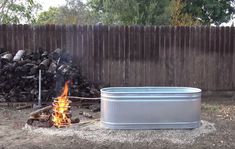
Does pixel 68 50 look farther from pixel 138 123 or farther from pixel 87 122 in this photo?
pixel 138 123

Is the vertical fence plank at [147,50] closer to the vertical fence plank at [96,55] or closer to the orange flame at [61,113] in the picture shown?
the vertical fence plank at [96,55]

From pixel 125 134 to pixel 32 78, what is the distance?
484 cm

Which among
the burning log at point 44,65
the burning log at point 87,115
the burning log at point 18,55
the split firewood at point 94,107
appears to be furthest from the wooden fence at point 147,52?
the burning log at point 87,115

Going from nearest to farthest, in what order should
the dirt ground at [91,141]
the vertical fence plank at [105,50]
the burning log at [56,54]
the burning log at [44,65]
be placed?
the dirt ground at [91,141], the burning log at [44,65], the burning log at [56,54], the vertical fence plank at [105,50]

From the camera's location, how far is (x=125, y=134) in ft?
28.7

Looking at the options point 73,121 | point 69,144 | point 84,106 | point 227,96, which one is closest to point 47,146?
point 69,144

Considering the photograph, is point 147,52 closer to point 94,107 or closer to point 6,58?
point 94,107

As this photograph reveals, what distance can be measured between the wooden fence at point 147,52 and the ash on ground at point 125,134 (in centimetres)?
544

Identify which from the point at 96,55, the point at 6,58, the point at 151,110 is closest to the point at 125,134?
the point at 151,110

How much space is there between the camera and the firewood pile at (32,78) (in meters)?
12.8

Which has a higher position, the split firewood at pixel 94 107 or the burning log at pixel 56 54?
the burning log at pixel 56 54

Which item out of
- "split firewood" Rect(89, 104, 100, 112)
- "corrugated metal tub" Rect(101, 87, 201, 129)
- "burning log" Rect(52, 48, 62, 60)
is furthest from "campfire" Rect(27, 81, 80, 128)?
"burning log" Rect(52, 48, 62, 60)

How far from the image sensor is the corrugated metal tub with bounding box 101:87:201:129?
889 cm

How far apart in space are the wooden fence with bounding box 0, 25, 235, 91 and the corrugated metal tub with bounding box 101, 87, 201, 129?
18.6ft
